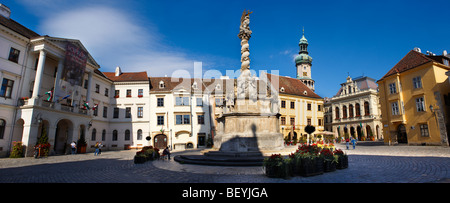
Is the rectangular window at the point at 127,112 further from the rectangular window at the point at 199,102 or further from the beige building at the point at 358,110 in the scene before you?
the beige building at the point at 358,110

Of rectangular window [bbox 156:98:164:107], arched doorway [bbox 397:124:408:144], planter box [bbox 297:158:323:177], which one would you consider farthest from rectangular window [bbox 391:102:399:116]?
rectangular window [bbox 156:98:164:107]

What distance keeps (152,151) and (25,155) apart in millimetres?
14354

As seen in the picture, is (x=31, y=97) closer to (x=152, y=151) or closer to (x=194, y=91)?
(x=152, y=151)

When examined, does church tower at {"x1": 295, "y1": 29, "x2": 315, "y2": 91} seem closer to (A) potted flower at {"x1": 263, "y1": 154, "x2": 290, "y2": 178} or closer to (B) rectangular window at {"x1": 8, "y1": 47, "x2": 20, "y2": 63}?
(B) rectangular window at {"x1": 8, "y1": 47, "x2": 20, "y2": 63}

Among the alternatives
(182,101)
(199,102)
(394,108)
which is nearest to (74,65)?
(182,101)

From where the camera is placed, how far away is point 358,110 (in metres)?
53.7

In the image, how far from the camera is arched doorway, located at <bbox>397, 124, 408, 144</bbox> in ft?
98.1

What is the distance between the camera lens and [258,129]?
14141mm

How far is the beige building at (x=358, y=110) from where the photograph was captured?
5047 cm

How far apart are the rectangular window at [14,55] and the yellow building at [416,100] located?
43.1m

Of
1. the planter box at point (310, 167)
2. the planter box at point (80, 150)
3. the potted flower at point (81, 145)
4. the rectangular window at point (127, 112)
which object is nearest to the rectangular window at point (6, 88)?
the potted flower at point (81, 145)
